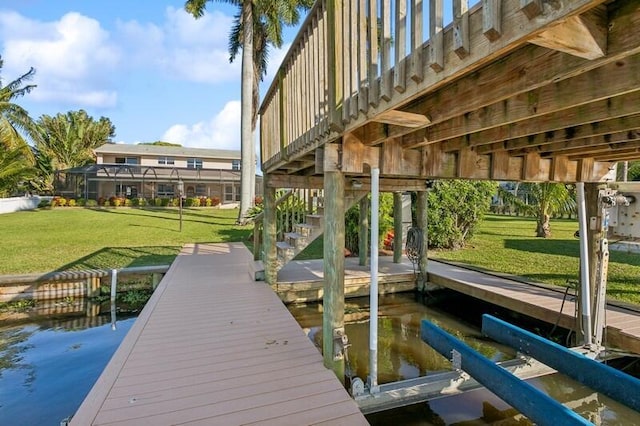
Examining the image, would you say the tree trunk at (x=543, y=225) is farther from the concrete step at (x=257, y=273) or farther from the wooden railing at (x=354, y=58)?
the wooden railing at (x=354, y=58)

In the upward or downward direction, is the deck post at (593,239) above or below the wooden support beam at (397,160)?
below

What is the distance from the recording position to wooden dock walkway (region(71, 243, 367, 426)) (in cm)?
245

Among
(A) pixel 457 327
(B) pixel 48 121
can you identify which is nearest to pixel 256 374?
(A) pixel 457 327

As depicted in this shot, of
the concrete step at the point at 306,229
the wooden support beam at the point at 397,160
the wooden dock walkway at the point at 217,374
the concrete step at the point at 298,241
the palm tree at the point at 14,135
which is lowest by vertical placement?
the wooden dock walkway at the point at 217,374

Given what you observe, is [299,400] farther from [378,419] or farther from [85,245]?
[85,245]

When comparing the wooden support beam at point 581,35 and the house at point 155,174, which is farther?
the house at point 155,174

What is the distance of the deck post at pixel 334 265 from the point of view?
308cm

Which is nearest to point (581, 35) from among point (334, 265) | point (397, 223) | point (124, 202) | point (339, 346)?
point (334, 265)

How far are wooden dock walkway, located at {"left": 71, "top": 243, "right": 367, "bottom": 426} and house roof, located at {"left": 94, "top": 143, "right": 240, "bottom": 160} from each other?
29.8 m

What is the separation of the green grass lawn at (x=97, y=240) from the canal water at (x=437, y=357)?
5232 millimetres

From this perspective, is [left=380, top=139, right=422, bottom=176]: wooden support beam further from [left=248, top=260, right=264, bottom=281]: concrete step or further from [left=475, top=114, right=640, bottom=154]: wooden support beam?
[left=248, top=260, right=264, bottom=281]: concrete step

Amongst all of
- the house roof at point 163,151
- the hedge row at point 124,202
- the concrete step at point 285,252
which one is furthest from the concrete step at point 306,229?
Answer: the house roof at point 163,151

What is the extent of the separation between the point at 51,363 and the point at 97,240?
312 inches

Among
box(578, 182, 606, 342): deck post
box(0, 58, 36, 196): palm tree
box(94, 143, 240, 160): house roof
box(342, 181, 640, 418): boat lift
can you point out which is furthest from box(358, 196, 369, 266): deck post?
box(94, 143, 240, 160): house roof
